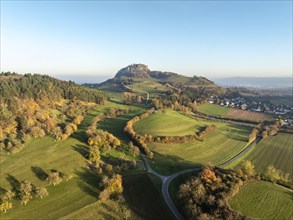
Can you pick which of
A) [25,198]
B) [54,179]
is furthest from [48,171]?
[25,198]

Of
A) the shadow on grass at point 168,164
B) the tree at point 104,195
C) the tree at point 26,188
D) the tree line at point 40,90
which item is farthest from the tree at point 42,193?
the tree line at point 40,90

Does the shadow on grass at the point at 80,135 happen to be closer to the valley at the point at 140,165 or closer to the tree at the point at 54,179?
→ the valley at the point at 140,165

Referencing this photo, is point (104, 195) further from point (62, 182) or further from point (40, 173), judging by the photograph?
point (40, 173)

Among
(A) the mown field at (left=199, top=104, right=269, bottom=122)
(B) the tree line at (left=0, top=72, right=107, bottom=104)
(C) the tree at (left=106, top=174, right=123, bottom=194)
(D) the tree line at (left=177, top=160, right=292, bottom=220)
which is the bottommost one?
(C) the tree at (left=106, top=174, right=123, bottom=194)

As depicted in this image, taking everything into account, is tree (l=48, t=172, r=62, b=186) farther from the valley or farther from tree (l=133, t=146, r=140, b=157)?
tree (l=133, t=146, r=140, b=157)

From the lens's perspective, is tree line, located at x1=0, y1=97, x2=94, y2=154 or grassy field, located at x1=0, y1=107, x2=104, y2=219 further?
tree line, located at x1=0, y1=97, x2=94, y2=154

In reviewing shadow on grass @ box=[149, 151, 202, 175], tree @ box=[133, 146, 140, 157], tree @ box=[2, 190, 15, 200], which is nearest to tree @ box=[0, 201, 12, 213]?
tree @ box=[2, 190, 15, 200]

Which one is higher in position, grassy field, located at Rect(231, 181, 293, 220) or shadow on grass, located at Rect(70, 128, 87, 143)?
shadow on grass, located at Rect(70, 128, 87, 143)
